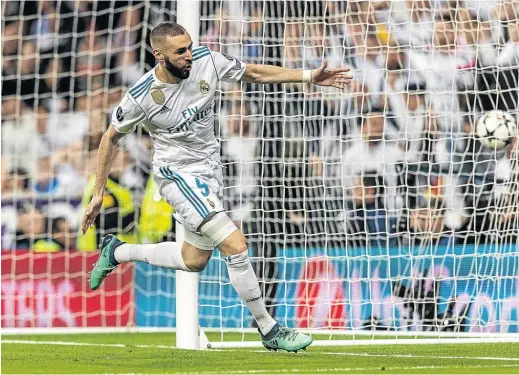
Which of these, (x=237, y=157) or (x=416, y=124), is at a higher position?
(x=416, y=124)

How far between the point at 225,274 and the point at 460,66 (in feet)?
10.8

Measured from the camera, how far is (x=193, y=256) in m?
7.64

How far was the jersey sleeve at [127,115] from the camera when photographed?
7195 millimetres

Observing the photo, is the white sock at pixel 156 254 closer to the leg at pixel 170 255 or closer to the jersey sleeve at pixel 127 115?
the leg at pixel 170 255

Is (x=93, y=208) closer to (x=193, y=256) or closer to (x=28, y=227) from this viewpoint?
(x=193, y=256)

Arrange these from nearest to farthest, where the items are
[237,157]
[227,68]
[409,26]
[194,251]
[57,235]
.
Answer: [227,68]
[194,251]
[409,26]
[237,157]
[57,235]

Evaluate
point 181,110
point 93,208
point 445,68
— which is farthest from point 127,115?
point 445,68

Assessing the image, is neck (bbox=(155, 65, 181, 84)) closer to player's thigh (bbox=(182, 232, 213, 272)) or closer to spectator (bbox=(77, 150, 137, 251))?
player's thigh (bbox=(182, 232, 213, 272))

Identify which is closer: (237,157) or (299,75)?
(299,75)

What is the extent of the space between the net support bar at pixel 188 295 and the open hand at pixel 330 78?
1814 mm

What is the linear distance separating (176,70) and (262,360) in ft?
6.16

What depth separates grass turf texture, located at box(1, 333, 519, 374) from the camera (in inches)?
252

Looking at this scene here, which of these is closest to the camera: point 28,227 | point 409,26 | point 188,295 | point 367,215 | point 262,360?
point 262,360

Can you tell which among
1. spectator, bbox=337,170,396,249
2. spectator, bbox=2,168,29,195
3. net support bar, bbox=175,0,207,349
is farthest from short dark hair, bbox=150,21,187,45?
spectator, bbox=2,168,29,195
